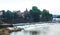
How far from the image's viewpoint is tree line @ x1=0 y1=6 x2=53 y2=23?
235cm

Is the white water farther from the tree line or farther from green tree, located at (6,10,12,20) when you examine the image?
green tree, located at (6,10,12,20)

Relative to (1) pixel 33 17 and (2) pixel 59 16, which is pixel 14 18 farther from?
(2) pixel 59 16

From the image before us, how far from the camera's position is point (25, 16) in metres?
2.39

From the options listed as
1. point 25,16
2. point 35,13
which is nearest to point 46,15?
point 35,13

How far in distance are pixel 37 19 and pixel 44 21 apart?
0.12 m

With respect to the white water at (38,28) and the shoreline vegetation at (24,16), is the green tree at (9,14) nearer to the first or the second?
the shoreline vegetation at (24,16)

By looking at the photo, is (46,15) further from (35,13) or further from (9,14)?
(9,14)

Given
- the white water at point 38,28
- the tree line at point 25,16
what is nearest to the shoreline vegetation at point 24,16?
the tree line at point 25,16

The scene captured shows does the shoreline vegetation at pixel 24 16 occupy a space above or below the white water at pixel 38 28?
above

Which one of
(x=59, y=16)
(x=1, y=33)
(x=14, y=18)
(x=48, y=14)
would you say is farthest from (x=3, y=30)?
(x=59, y=16)

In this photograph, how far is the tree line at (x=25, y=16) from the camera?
235 cm

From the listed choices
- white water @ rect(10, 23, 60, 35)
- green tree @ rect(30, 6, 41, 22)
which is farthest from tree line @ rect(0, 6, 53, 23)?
white water @ rect(10, 23, 60, 35)

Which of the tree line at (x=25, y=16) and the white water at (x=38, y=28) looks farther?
the white water at (x=38, y=28)

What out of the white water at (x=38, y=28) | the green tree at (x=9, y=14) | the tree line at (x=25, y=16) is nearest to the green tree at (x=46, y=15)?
the tree line at (x=25, y=16)
